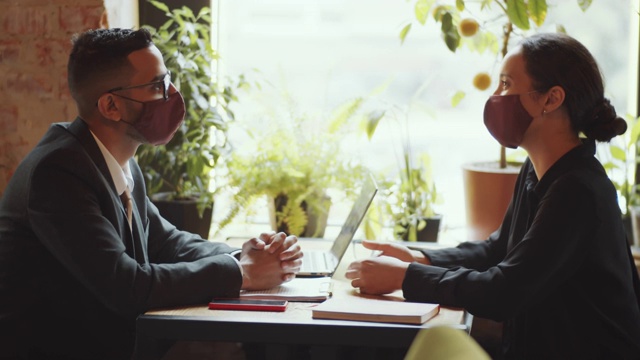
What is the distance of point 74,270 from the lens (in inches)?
78.0

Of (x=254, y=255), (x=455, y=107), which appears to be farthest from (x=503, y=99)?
(x=455, y=107)

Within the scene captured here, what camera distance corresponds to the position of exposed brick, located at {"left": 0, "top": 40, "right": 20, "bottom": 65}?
2826 mm

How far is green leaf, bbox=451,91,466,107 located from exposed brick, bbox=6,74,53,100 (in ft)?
4.47

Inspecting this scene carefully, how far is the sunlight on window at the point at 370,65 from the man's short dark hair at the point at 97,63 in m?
1.15

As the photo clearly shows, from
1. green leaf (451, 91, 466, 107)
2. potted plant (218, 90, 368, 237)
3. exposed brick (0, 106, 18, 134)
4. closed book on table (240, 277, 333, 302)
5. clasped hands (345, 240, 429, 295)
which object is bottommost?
closed book on table (240, 277, 333, 302)

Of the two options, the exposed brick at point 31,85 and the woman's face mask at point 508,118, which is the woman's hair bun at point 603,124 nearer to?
the woman's face mask at point 508,118

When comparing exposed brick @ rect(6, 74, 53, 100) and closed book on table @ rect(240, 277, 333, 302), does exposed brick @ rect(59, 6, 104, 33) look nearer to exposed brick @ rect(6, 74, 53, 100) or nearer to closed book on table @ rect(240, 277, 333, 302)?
exposed brick @ rect(6, 74, 53, 100)

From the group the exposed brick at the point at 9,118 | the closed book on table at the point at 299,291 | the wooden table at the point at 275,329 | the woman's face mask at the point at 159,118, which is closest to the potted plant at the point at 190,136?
the exposed brick at the point at 9,118

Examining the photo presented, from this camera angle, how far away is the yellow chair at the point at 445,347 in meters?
0.85

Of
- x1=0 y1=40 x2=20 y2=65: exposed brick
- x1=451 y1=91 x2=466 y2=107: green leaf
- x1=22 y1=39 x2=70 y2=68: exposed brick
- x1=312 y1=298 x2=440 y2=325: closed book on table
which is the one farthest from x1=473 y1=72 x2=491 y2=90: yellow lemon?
x1=0 y1=40 x2=20 y2=65: exposed brick

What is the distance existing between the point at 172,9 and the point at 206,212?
30.9 inches

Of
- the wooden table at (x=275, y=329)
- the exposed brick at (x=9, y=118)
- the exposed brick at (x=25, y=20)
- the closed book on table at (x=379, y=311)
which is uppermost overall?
the exposed brick at (x=25, y=20)

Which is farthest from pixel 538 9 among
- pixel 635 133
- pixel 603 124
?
pixel 603 124

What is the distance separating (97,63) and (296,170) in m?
1.09
